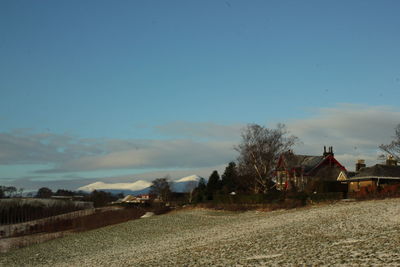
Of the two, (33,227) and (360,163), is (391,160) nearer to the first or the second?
(360,163)

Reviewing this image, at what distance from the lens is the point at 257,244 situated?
27.2m

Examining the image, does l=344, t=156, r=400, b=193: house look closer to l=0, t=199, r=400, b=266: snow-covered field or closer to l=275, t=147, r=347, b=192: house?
l=275, t=147, r=347, b=192: house

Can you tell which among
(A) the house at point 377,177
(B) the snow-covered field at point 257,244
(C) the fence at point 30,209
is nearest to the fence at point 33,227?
(C) the fence at point 30,209

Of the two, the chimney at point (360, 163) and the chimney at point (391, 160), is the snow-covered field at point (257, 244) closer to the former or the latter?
the chimney at point (391, 160)

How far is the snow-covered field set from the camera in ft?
68.3

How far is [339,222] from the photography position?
3180 cm

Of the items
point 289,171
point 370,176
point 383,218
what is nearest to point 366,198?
point 383,218

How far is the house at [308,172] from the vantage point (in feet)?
213

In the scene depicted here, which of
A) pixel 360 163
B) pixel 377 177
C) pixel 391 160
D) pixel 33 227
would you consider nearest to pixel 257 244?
pixel 377 177

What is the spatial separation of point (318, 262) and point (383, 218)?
1418cm

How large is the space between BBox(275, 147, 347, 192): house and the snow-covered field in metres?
23.2

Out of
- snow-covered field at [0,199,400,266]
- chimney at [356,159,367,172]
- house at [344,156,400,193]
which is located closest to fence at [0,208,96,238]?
snow-covered field at [0,199,400,266]

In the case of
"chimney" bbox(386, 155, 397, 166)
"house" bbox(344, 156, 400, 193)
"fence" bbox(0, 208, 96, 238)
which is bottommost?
"fence" bbox(0, 208, 96, 238)

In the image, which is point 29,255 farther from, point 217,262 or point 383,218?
point 383,218
